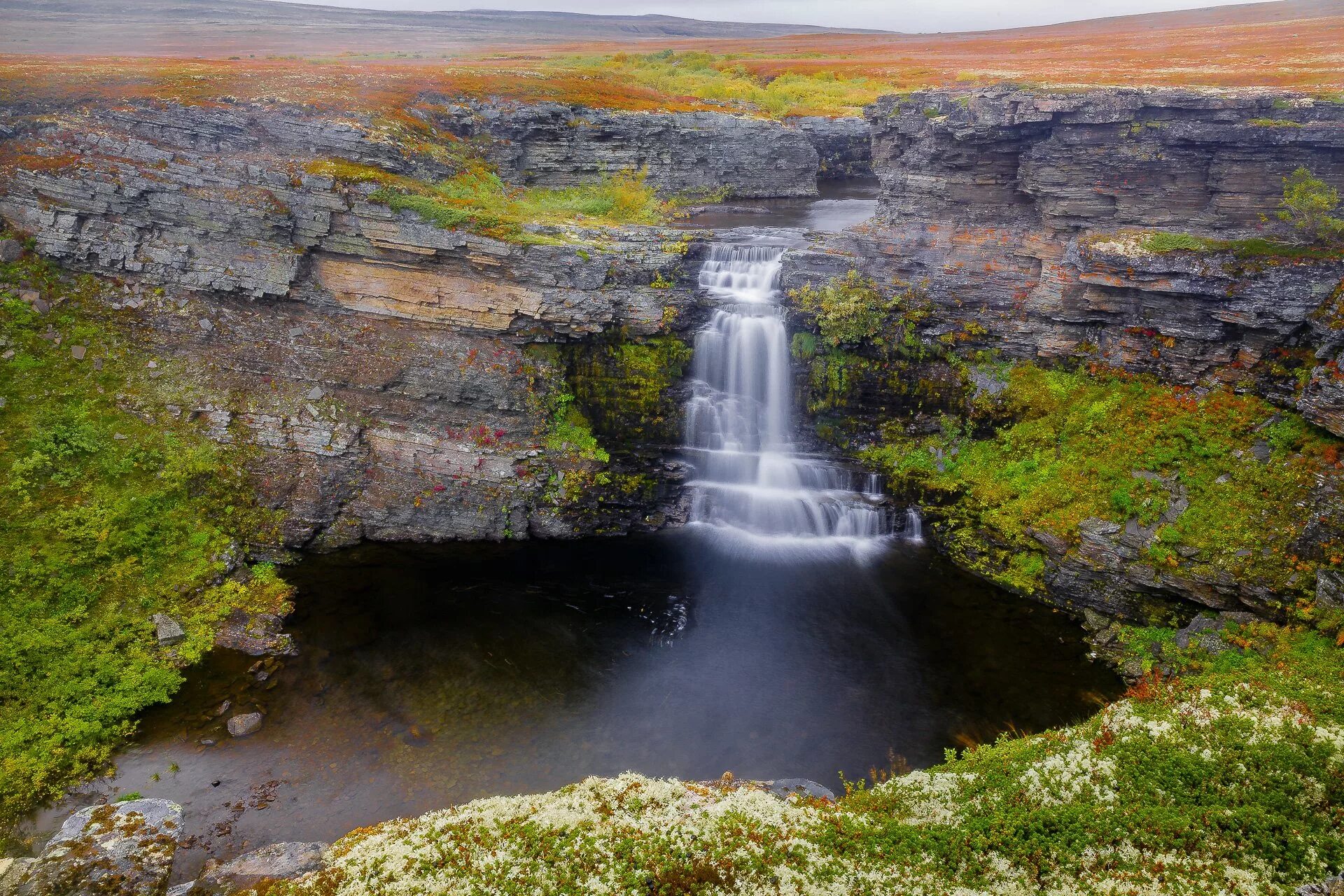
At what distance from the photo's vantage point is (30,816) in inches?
508

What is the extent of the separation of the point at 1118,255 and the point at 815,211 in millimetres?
16354

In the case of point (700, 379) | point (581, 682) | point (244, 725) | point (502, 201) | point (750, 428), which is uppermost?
point (502, 201)

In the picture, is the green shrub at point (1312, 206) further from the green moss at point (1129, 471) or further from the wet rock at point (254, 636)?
the wet rock at point (254, 636)

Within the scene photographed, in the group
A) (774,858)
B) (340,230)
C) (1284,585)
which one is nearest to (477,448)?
(340,230)

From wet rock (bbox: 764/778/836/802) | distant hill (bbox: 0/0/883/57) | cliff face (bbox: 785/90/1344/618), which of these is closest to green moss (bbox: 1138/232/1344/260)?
cliff face (bbox: 785/90/1344/618)

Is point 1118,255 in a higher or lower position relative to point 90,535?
higher

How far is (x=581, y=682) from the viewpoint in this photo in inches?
670

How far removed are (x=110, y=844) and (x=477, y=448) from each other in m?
13.6

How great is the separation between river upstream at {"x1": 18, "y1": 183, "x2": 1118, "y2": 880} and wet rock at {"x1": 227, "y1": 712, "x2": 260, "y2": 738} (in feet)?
1.06

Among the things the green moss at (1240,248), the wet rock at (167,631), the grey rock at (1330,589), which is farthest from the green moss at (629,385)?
the grey rock at (1330,589)

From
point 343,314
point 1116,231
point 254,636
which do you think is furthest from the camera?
point 343,314

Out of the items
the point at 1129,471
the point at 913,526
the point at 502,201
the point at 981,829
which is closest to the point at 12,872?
the point at 981,829

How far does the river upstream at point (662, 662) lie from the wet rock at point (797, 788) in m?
1.12

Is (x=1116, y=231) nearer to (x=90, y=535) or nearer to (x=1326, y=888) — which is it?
(x=1326, y=888)
